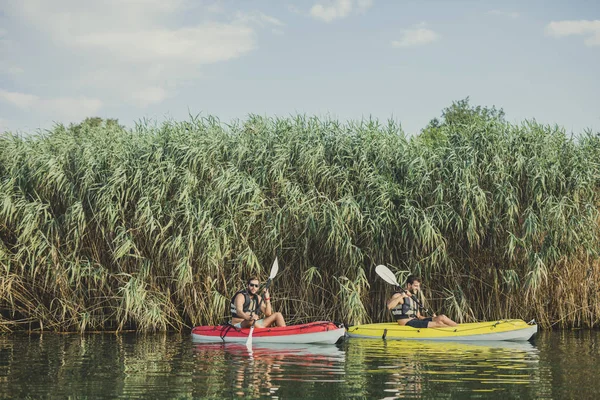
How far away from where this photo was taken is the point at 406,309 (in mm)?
9750

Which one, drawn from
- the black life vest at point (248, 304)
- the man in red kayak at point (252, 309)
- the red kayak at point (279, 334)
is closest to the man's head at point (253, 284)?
the man in red kayak at point (252, 309)

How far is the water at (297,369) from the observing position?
579cm

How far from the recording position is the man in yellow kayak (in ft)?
31.6

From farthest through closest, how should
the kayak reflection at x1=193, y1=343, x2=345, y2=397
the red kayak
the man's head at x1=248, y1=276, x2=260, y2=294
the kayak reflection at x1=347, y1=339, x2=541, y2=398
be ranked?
the man's head at x1=248, y1=276, x2=260, y2=294 < the red kayak < the kayak reflection at x1=193, y1=343, x2=345, y2=397 < the kayak reflection at x1=347, y1=339, x2=541, y2=398

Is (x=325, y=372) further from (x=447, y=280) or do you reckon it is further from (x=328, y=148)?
(x=328, y=148)

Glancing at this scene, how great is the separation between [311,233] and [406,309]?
65.9 inches

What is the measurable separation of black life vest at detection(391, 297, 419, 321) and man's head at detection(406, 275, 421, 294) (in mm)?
155

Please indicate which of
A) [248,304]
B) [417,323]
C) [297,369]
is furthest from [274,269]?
[297,369]

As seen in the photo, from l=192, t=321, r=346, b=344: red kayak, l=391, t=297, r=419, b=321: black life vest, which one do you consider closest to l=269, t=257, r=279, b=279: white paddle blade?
l=192, t=321, r=346, b=344: red kayak

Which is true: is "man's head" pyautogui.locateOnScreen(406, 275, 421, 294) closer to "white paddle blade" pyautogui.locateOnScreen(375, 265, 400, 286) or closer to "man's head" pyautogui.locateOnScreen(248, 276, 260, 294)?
"white paddle blade" pyautogui.locateOnScreen(375, 265, 400, 286)

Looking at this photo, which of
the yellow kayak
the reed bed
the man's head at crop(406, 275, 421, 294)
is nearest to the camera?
the yellow kayak

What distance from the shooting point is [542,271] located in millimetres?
9836

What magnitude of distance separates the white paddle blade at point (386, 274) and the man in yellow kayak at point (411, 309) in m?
0.18

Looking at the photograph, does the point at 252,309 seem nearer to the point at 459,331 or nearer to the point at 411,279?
the point at 411,279
